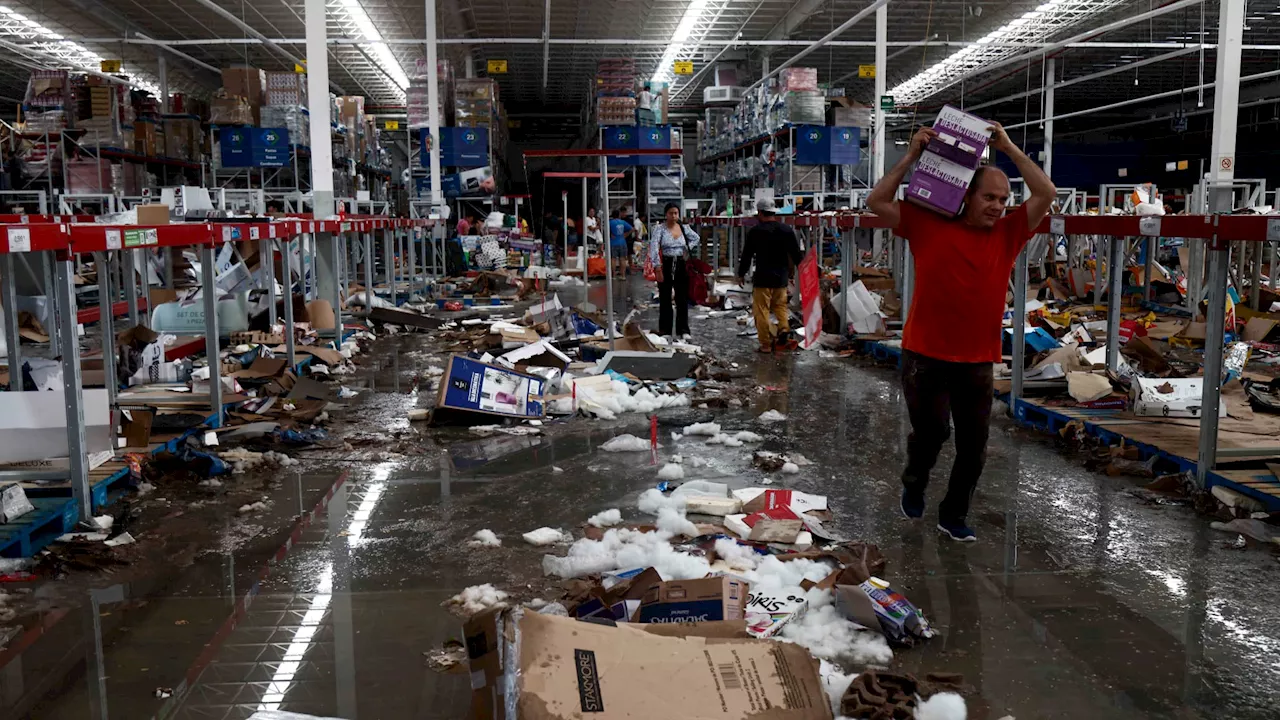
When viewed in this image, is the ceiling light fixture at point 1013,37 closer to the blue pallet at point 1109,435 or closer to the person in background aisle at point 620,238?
the person in background aisle at point 620,238

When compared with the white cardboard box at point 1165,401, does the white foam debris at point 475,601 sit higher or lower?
lower

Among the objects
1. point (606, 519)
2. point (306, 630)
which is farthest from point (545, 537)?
point (306, 630)

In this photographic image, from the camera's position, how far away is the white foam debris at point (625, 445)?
21.1 ft

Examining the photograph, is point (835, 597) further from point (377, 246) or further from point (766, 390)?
point (377, 246)

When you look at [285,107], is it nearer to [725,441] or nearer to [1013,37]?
[1013,37]

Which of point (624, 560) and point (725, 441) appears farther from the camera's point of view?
point (725, 441)

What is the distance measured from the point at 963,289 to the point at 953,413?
0.52 m

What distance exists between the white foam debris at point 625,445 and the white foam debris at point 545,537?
5.71 ft

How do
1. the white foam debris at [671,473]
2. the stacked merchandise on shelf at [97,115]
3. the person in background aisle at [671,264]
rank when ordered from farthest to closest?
the stacked merchandise on shelf at [97,115], the person in background aisle at [671,264], the white foam debris at [671,473]

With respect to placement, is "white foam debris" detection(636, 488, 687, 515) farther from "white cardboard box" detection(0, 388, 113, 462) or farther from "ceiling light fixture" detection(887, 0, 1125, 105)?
"ceiling light fixture" detection(887, 0, 1125, 105)

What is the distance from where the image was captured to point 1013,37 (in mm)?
21031

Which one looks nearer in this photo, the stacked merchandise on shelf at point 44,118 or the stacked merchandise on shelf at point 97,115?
the stacked merchandise on shelf at point 44,118

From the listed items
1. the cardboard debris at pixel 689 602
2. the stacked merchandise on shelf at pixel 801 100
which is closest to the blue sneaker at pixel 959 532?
the cardboard debris at pixel 689 602

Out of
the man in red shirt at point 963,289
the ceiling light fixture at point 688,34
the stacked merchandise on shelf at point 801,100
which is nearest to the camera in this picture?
the man in red shirt at point 963,289
